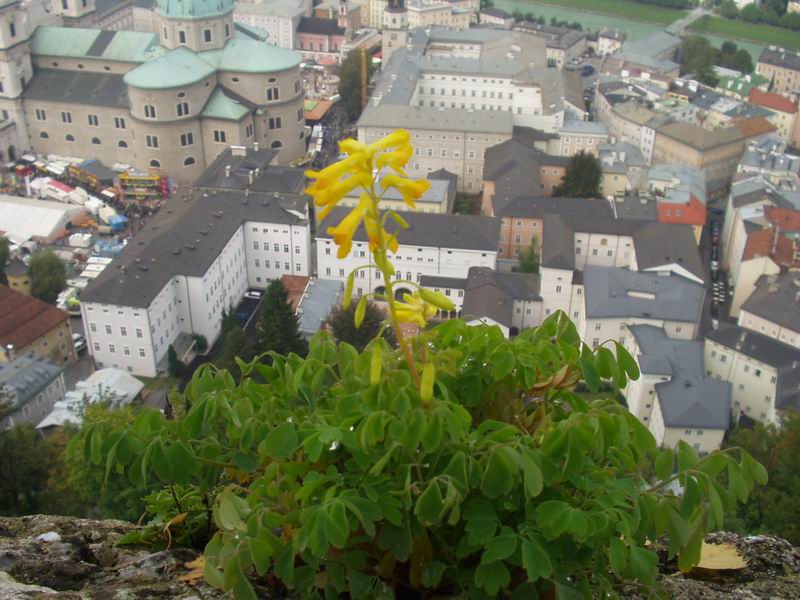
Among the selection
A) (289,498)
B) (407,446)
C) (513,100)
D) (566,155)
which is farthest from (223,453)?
(513,100)

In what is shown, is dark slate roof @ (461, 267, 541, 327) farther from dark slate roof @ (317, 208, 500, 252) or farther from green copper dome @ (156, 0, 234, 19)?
green copper dome @ (156, 0, 234, 19)

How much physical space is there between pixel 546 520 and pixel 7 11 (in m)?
44.6

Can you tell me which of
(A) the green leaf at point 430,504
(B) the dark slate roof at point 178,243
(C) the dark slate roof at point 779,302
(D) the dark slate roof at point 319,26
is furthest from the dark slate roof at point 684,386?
(D) the dark slate roof at point 319,26

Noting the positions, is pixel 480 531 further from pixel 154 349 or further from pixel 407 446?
pixel 154 349

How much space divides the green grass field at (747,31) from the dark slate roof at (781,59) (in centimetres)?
1279

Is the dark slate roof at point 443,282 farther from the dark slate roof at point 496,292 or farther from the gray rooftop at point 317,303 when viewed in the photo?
the gray rooftop at point 317,303

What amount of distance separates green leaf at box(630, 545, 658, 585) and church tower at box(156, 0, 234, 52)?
41049mm

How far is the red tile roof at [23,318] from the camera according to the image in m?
25.7

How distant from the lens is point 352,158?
96.9 inches

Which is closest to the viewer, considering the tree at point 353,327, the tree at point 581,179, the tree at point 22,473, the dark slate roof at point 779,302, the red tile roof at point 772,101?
the tree at point 22,473

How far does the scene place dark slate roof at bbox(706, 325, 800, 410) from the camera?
77.6 feet

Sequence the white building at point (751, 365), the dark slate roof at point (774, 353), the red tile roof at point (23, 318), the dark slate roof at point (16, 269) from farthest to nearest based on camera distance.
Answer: the dark slate roof at point (16, 269) < the red tile roof at point (23, 318) < the white building at point (751, 365) < the dark slate roof at point (774, 353)

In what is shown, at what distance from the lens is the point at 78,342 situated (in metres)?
28.1

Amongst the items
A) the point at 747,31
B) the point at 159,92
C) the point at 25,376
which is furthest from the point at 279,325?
the point at 747,31
